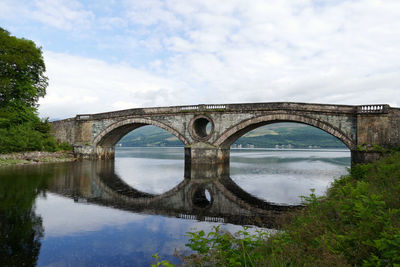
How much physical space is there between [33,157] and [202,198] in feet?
83.6

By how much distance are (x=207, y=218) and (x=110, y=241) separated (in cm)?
367

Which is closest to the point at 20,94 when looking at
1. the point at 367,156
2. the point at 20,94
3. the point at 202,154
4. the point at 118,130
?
the point at 20,94

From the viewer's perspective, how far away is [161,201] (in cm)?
1218

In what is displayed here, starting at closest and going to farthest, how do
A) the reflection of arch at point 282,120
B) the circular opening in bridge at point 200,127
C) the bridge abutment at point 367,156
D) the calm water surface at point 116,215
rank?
1. the calm water surface at point 116,215
2. the bridge abutment at point 367,156
3. the reflection of arch at point 282,120
4. the circular opening in bridge at point 200,127

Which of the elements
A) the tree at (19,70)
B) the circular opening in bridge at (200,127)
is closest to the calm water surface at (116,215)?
the circular opening in bridge at (200,127)

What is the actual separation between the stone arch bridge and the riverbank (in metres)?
2.48

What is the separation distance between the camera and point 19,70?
29297mm

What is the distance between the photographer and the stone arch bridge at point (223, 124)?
843 inches

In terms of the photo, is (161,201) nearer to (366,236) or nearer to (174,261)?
(174,261)

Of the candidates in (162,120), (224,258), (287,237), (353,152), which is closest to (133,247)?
(224,258)

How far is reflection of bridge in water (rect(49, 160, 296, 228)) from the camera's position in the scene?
9.75 metres

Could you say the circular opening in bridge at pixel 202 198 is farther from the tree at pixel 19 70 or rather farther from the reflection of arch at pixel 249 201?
the tree at pixel 19 70

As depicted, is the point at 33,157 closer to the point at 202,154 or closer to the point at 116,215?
the point at 202,154

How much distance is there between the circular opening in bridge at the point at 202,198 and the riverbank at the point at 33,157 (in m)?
20.5
